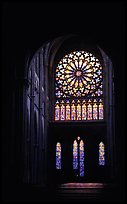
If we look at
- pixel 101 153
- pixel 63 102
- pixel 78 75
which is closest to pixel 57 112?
pixel 63 102

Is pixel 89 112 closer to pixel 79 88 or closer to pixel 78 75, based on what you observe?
pixel 79 88

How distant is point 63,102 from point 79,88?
1579 millimetres

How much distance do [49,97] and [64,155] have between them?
4271mm

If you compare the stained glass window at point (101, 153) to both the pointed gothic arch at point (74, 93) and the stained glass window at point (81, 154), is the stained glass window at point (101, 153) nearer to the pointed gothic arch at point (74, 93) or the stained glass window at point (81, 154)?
the pointed gothic arch at point (74, 93)

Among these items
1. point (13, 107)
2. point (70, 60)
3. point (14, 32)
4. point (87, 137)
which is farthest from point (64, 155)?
point (14, 32)

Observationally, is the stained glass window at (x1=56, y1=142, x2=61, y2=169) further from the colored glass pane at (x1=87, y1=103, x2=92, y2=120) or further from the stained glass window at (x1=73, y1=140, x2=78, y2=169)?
the colored glass pane at (x1=87, y1=103, x2=92, y2=120)

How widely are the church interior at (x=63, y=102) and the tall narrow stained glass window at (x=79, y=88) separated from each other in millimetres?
72

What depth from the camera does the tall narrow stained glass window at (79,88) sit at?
28.4 m

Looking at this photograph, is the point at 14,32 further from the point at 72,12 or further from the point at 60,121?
the point at 60,121

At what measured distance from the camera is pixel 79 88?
95.6 feet

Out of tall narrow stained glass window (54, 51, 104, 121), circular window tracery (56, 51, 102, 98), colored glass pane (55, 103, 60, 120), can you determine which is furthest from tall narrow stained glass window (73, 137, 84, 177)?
circular window tracery (56, 51, 102, 98)

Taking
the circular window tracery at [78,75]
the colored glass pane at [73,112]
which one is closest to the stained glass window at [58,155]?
the colored glass pane at [73,112]

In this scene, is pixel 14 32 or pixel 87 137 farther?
pixel 87 137

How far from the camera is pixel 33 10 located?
13.6m
